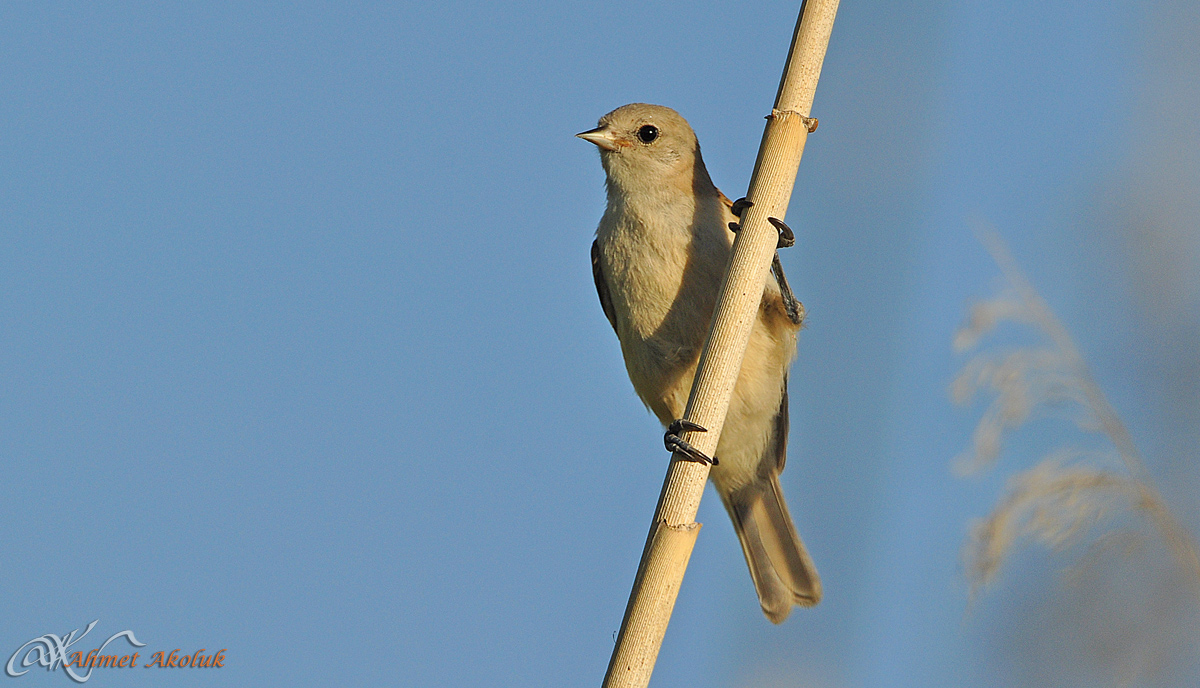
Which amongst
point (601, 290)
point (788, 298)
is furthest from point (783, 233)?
point (601, 290)

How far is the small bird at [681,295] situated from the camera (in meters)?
3.27

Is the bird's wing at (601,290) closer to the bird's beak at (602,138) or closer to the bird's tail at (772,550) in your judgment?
the bird's beak at (602,138)

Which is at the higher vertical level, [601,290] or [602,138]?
[602,138]

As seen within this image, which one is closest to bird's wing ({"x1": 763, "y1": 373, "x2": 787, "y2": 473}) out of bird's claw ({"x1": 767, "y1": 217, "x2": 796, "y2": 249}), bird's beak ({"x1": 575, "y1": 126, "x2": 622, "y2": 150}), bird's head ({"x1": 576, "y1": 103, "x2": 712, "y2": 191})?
bird's head ({"x1": 576, "y1": 103, "x2": 712, "y2": 191})

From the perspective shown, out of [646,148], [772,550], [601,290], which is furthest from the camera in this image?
[601,290]

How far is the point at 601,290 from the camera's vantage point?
157 inches

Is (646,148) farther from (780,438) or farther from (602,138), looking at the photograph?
(780,438)

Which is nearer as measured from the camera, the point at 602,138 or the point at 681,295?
the point at 681,295

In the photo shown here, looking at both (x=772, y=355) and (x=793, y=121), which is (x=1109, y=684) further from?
(x=772, y=355)

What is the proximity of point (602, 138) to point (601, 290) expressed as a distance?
0.66 meters

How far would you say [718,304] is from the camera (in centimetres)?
188

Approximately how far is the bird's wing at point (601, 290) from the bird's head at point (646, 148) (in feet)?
1.26

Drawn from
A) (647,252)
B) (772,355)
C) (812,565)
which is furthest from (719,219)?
(812,565)

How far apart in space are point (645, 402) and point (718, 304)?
1.86 metres
